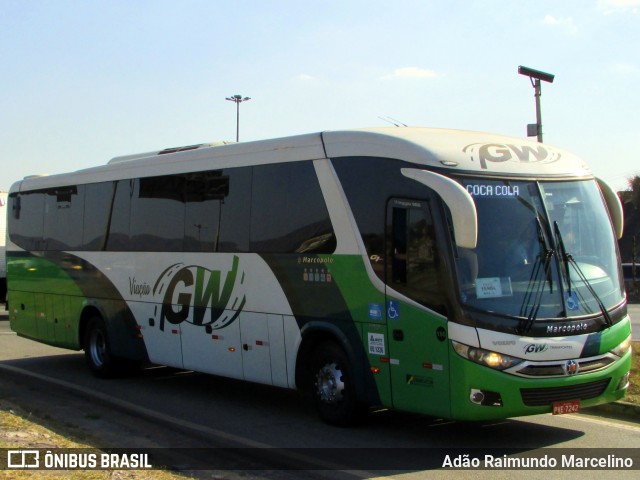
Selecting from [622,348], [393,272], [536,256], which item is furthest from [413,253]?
[622,348]

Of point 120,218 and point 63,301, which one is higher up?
point 120,218

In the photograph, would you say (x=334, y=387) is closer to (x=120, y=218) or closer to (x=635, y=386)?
(x=635, y=386)

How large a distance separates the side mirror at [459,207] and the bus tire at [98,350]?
7.73 metres

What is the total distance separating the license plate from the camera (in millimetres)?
8289

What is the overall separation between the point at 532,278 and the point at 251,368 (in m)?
4.16

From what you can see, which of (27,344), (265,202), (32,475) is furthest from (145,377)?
(32,475)

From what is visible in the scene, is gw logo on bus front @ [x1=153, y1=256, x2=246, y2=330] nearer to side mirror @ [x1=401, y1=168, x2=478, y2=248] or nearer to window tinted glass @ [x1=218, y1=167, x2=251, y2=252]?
window tinted glass @ [x1=218, y1=167, x2=251, y2=252]

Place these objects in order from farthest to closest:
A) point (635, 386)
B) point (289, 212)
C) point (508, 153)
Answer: point (635, 386) < point (289, 212) < point (508, 153)

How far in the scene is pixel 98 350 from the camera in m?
14.4

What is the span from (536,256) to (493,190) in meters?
0.80

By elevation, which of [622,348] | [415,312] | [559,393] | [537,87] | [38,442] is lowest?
[38,442]

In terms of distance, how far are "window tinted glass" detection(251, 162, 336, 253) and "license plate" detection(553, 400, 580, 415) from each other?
9.94 ft

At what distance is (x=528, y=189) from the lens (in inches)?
348

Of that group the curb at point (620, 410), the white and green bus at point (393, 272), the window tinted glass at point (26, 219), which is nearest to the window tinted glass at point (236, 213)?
the white and green bus at point (393, 272)
